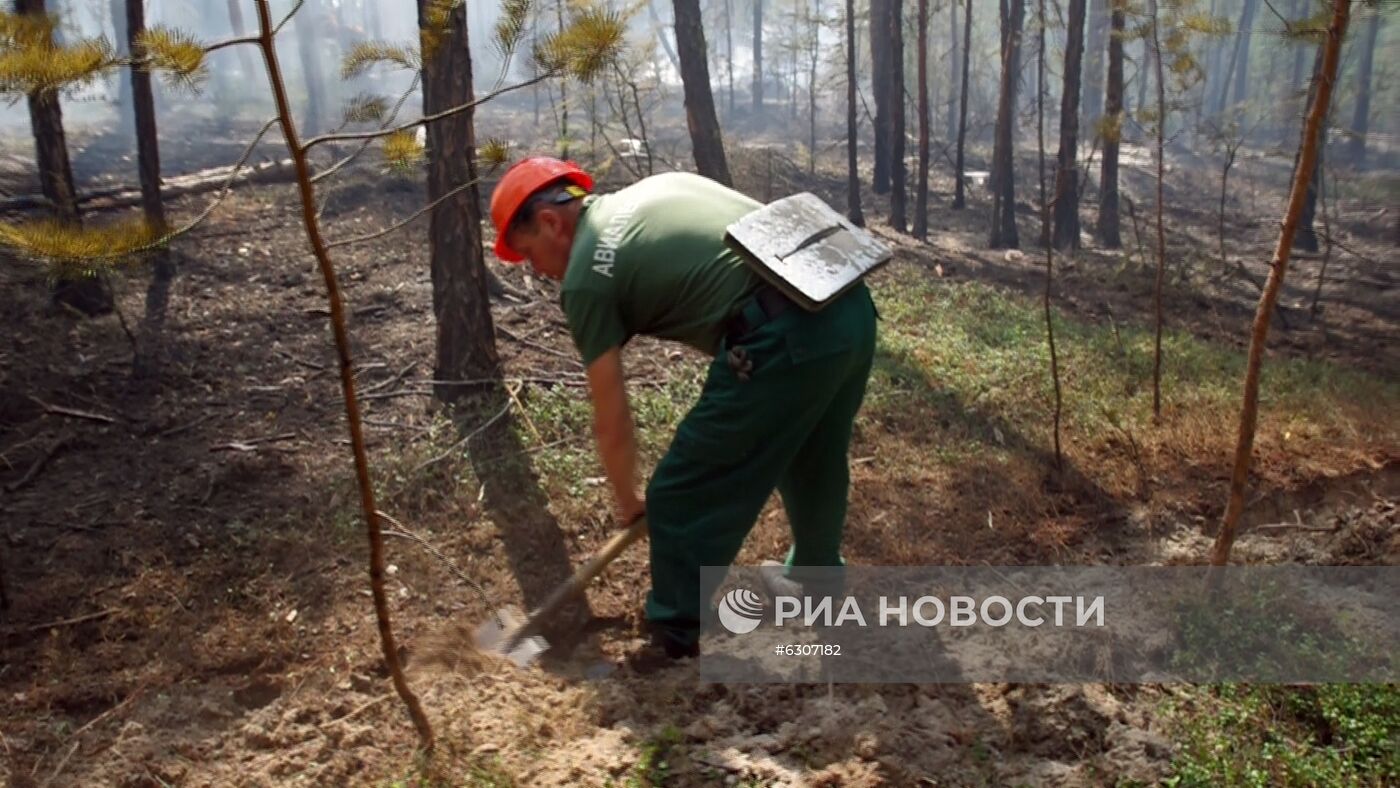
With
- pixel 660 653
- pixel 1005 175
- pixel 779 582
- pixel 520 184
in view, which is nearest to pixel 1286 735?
pixel 779 582

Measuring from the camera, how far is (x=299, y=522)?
4.11m

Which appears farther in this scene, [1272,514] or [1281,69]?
[1281,69]

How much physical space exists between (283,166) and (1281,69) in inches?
1603

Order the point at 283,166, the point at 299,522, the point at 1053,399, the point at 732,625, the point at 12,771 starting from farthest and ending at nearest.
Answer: the point at 283,166 < the point at 1053,399 < the point at 299,522 < the point at 732,625 < the point at 12,771

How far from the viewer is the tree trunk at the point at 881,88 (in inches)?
648

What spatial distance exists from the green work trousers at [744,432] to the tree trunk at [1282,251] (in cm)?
123

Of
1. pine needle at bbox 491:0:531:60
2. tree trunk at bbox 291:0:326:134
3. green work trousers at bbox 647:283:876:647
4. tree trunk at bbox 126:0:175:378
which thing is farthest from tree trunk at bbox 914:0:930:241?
tree trunk at bbox 291:0:326:134

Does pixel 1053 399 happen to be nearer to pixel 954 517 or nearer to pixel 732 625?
pixel 954 517

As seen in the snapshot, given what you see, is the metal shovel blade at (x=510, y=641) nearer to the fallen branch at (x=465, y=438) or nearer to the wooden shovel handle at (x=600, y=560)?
the wooden shovel handle at (x=600, y=560)

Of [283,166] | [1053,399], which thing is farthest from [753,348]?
[283,166]

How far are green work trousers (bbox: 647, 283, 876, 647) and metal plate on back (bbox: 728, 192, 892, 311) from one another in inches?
2.8

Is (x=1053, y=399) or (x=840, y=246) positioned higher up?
(x=840, y=246)

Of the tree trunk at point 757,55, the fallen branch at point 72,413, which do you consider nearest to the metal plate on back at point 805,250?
the fallen branch at point 72,413

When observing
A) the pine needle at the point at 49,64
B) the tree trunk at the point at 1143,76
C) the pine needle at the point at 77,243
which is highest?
the tree trunk at the point at 1143,76
